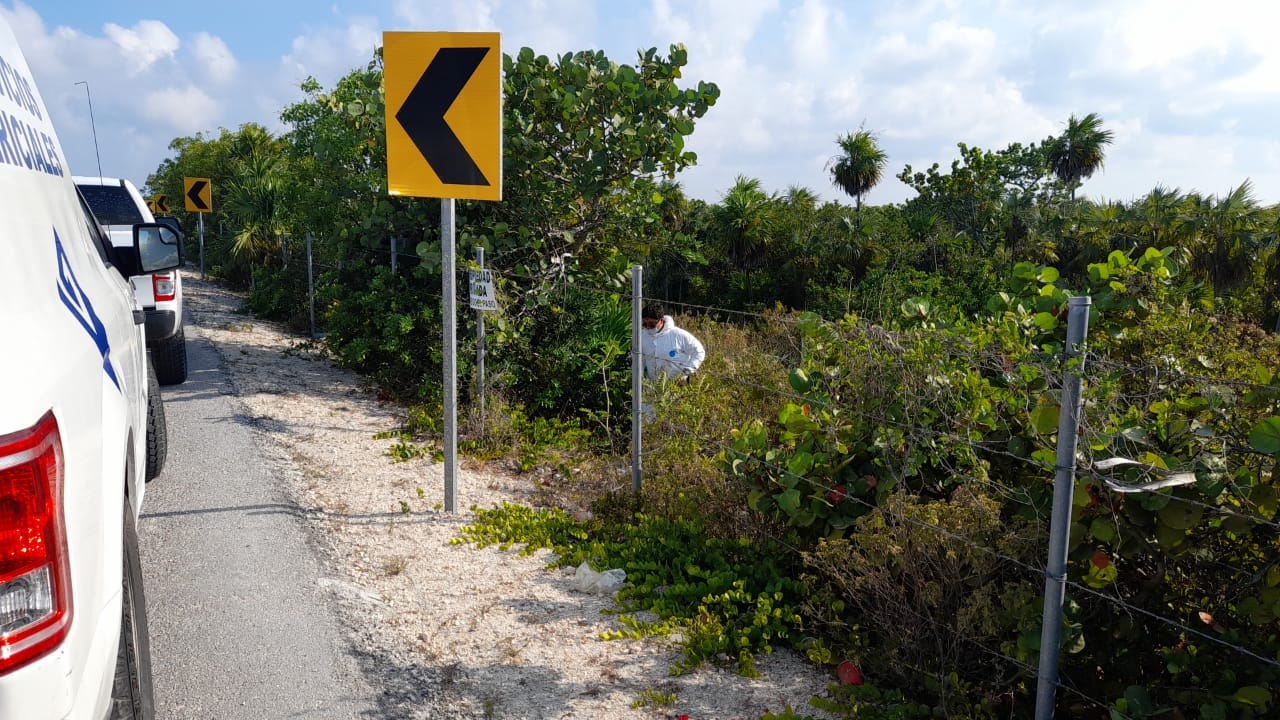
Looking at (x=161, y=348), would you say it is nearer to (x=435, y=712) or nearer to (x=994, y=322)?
(x=435, y=712)

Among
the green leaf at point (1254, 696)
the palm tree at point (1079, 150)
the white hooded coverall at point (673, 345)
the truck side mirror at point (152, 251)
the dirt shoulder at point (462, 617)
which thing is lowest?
the dirt shoulder at point (462, 617)

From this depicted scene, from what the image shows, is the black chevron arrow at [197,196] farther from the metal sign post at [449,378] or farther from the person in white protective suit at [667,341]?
the metal sign post at [449,378]

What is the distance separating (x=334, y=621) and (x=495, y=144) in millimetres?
2816

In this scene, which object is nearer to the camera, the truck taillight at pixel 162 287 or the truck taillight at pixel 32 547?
the truck taillight at pixel 32 547

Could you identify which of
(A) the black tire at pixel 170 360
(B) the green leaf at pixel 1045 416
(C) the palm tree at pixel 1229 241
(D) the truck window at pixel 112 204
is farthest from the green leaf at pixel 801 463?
(C) the palm tree at pixel 1229 241

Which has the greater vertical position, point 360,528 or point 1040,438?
point 1040,438

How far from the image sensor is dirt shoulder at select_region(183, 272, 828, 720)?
12.2 ft

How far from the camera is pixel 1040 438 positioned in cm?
353

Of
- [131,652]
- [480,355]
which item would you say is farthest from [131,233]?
[131,652]

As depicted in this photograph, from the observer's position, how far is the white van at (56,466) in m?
1.62

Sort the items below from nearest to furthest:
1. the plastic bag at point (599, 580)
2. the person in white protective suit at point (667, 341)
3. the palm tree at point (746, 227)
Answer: the plastic bag at point (599, 580) < the person in white protective suit at point (667, 341) < the palm tree at point (746, 227)

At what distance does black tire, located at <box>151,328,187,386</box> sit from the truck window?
1212mm

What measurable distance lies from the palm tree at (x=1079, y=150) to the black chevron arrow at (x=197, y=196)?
34.9 meters

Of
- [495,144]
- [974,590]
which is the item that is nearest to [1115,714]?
[974,590]
